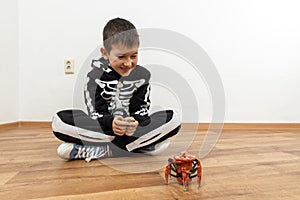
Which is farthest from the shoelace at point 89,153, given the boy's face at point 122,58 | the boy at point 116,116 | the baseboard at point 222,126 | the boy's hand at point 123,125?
the baseboard at point 222,126

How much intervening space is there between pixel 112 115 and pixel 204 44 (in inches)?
36.4

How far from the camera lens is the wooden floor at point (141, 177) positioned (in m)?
0.55

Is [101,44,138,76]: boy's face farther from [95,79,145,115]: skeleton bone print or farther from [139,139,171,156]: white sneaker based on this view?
[139,139,171,156]: white sneaker

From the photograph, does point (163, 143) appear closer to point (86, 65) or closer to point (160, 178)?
point (160, 178)

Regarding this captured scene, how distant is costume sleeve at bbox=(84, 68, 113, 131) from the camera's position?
846 mm

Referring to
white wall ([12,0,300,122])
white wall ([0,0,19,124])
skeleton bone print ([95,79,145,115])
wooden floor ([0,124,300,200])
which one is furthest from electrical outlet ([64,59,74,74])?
skeleton bone print ([95,79,145,115])

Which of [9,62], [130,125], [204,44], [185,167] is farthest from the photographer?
[204,44]

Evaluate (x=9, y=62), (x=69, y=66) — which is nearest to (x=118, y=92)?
(x=69, y=66)

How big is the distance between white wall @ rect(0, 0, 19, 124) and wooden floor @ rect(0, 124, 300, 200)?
46 centimetres

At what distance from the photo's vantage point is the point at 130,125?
769 millimetres

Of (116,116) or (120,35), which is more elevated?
(120,35)

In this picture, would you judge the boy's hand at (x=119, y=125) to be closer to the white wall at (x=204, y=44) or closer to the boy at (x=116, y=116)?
the boy at (x=116, y=116)

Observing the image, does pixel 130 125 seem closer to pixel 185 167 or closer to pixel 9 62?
pixel 185 167

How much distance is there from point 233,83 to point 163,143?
0.86m
